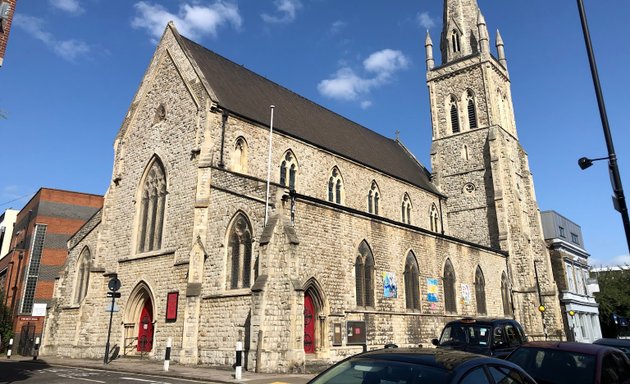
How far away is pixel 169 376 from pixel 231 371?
2490 mm

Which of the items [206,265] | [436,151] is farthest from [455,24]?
[206,265]

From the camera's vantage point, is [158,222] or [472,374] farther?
[158,222]

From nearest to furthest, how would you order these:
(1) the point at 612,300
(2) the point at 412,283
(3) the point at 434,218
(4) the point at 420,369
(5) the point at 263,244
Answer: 1. (4) the point at 420,369
2. (5) the point at 263,244
3. (2) the point at 412,283
4. (3) the point at 434,218
5. (1) the point at 612,300

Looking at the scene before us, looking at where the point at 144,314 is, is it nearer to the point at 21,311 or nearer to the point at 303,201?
the point at 303,201

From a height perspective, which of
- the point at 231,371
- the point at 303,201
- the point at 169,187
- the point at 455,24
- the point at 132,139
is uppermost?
the point at 455,24

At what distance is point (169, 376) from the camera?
13.7 metres

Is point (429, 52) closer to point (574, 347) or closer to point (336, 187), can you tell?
point (336, 187)

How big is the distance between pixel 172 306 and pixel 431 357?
16645 millimetres

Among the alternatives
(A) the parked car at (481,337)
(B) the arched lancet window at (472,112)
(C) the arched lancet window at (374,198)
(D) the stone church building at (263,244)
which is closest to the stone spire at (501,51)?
(B) the arched lancet window at (472,112)

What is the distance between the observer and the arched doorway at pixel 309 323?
18.1 metres

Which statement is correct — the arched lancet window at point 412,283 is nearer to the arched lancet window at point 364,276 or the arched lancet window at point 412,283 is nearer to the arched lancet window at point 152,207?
the arched lancet window at point 364,276

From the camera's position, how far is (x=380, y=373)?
406cm

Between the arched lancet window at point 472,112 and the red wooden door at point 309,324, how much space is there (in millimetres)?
26249

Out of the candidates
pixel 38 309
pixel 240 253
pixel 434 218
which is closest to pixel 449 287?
pixel 434 218
